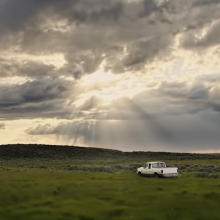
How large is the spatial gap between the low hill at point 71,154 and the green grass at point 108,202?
384ft

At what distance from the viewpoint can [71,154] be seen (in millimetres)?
173125

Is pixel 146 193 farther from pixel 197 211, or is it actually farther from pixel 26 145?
pixel 26 145

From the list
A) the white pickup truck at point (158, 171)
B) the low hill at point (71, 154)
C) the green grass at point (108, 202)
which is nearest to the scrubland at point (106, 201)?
the green grass at point (108, 202)

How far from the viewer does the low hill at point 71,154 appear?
15625 cm

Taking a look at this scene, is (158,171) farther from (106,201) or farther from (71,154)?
(71,154)

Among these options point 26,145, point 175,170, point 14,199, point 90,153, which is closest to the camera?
point 14,199

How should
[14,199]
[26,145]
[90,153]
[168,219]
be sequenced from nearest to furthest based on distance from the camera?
1. [168,219]
2. [14,199]
3. [90,153]
4. [26,145]

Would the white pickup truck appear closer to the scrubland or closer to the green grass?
the scrubland

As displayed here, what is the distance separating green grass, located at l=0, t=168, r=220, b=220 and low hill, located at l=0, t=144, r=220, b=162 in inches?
4608

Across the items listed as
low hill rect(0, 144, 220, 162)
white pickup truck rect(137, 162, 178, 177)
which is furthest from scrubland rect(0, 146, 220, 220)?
low hill rect(0, 144, 220, 162)

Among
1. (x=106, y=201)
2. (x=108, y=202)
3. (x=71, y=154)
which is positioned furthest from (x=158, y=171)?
(x=71, y=154)


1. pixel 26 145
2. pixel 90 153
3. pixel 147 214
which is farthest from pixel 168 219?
pixel 26 145

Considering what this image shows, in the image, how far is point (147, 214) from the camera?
24500 mm

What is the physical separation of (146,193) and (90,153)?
14935 cm
